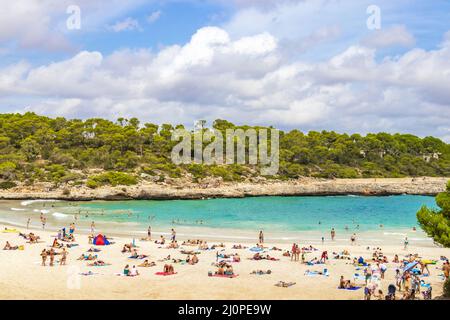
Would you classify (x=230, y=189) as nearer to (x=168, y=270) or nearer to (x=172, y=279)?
(x=168, y=270)

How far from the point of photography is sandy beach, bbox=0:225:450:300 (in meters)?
17.5

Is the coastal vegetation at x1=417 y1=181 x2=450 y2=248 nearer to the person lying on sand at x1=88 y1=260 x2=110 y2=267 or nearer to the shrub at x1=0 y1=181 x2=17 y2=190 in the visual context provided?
the person lying on sand at x1=88 y1=260 x2=110 y2=267

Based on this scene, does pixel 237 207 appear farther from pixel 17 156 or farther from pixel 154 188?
pixel 17 156

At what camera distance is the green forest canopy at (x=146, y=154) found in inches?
3489

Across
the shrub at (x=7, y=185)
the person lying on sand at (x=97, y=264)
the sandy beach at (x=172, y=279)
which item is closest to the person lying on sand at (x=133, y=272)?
the sandy beach at (x=172, y=279)

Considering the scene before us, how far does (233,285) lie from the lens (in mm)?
19234

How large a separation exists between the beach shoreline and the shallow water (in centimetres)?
487

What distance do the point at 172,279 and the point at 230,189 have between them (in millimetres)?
69883

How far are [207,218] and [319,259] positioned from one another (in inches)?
1124

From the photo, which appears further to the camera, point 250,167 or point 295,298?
point 250,167

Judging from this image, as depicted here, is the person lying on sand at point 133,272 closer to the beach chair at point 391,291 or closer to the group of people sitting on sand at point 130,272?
the group of people sitting on sand at point 130,272

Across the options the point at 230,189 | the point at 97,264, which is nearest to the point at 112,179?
the point at 230,189
